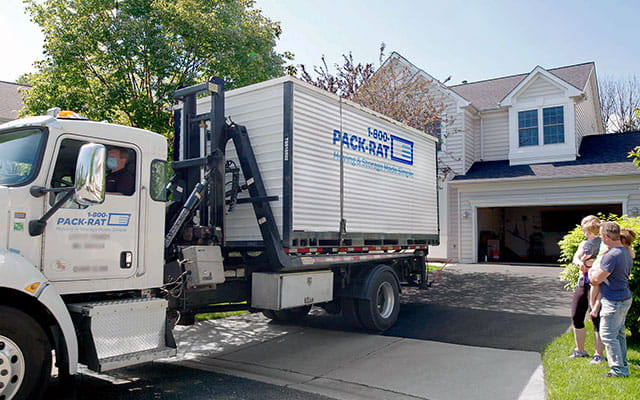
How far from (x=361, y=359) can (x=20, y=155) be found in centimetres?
467

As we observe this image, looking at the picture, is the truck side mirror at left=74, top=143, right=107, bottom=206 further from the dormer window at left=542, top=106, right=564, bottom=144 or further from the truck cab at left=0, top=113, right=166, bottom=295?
the dormer window at left=542, top=106, right=564, bottom=144

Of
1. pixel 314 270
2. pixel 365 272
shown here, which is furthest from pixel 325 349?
pixel 365 272

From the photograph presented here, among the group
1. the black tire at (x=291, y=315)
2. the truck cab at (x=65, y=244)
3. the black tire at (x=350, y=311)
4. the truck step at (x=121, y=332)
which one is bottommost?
the black tire at (x=291, y=315)

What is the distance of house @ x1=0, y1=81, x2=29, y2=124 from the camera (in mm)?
20328

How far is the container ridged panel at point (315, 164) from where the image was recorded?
272 inches

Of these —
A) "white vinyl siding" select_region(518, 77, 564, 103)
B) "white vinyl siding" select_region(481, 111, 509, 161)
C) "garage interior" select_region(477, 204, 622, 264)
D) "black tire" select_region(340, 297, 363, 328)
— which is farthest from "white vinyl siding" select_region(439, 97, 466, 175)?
"black tire" select_region(340, 297, 363, 328)

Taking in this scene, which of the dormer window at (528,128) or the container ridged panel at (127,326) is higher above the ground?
the dormer window at (528,128)

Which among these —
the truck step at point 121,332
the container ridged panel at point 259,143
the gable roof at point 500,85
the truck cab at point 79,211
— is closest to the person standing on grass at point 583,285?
the container ridged panel at point 259,143

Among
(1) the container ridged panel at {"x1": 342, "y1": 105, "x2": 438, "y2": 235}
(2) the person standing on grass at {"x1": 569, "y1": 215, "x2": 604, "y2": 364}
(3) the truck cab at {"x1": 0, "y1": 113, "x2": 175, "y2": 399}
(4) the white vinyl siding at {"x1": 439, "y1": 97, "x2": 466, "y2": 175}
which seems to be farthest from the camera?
(4) the white vinyl siding at {"x1": 439, "y1": 97, "x2": 466, "y2": 175}

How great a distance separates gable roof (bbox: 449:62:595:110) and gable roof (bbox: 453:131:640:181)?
2.39 meters

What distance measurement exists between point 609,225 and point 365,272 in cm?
411

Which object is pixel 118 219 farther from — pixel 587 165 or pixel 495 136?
pixel 495 136

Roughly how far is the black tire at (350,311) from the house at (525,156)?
32.1ft

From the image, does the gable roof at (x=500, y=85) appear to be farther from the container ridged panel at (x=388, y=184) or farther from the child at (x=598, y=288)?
the child at (x=598, y=288)
